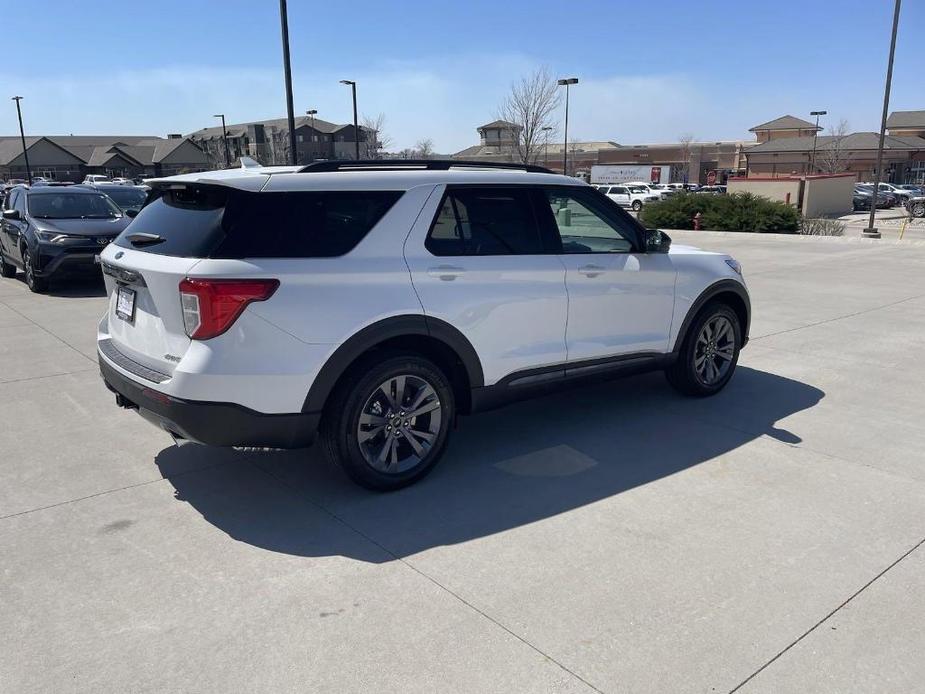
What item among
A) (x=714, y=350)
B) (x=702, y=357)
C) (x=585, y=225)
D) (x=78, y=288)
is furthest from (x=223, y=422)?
(x=78, y=288)

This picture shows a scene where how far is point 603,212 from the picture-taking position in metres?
5.11

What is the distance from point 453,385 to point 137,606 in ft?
6.87

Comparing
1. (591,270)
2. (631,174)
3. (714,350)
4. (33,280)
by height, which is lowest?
(33,280)

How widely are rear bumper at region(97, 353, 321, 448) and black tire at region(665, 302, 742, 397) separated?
316 cm

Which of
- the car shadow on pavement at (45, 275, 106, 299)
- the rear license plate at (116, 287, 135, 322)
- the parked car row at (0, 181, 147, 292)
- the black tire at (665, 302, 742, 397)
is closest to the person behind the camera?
the rear license plate at (116, 287, 135, 322)

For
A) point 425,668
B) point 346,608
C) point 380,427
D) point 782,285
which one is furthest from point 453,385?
point 782,285

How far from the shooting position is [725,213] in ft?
81.4

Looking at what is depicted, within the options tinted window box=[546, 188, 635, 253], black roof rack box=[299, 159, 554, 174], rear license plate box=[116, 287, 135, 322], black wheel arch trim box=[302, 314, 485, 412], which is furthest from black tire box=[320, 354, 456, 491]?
tinted window box=[546, 188, 635, 253]

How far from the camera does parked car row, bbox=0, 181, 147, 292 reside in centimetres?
1118

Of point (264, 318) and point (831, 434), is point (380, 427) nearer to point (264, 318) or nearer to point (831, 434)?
point (264, 318)

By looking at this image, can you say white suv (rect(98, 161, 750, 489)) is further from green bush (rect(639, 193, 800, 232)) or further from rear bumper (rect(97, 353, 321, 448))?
green bush (rect(639, 193, 800, 232))

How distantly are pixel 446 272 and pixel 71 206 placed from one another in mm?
10695

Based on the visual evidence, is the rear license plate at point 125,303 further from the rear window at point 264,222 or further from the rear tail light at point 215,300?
the rear tail light at point 215,300

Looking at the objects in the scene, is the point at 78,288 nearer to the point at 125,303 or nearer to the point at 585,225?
the point at 125,303
